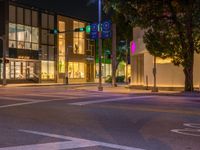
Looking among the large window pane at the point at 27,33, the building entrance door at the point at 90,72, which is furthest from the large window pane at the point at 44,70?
the building entrance door at the point at 90,72

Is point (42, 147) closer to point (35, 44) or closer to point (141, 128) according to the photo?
point (141, 128)

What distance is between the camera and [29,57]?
59250 mm

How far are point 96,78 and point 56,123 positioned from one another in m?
60.2

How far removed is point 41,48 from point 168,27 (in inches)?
1316

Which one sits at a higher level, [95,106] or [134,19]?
[134,19]

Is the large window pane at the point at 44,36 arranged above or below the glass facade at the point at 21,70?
above

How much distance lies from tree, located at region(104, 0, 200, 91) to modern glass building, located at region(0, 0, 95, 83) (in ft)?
82.8

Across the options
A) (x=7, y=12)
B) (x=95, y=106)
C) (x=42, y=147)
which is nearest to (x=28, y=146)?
(x=42, y=147)

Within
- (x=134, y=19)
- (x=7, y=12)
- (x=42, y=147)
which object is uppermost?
(x=7, y=12)

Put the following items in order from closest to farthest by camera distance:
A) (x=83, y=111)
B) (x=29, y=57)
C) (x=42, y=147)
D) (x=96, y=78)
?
(x=42, y=147) < (x=83, y=111) < (x=29, y=57) < (x=96, y=78)

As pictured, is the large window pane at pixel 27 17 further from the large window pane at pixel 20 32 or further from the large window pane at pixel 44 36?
the large window pane at pixel 44 36

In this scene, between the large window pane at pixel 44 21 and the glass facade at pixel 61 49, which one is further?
the glass facade at pixel 61 49

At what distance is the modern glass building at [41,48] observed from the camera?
56.2 metres

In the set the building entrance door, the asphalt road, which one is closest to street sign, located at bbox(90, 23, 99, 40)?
the asphalt road
